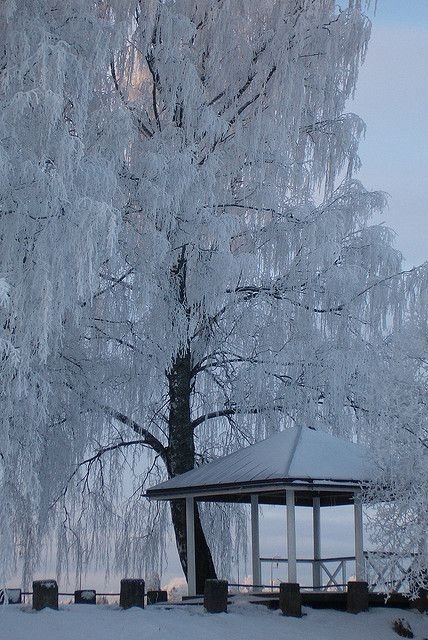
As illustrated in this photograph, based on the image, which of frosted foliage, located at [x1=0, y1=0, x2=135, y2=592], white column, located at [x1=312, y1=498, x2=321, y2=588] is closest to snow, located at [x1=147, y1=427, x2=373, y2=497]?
white column, located at [x1=312, y1=498, x2=321, y2=588]

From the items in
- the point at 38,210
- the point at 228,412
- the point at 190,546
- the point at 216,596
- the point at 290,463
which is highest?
the point at 38,210

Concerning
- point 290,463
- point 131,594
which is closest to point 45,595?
point 131,594

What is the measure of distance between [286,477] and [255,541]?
3254mm

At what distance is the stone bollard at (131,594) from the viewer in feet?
46.2

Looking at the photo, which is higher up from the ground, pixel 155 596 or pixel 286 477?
pixel 286 477

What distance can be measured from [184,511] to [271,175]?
6425mm

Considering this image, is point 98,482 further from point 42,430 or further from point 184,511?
point 42,430

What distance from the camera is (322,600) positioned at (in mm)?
14898

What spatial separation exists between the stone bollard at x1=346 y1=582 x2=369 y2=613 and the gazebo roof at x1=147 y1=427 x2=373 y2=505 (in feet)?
4.79

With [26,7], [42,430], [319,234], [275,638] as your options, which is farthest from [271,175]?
[275,638]

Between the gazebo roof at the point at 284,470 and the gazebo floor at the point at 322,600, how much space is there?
160 cm

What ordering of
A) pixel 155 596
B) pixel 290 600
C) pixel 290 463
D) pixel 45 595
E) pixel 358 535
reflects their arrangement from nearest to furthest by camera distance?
pixel 45 595, pixel 290 600, pixel 290 463, pixel 358 535, pixel 155 596

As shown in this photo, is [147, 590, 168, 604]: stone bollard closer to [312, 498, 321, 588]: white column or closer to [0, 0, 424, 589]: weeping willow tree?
[0, 0, 424, 589]: weeping willow tree

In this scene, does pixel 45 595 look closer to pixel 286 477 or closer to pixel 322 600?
pixel 286 477
